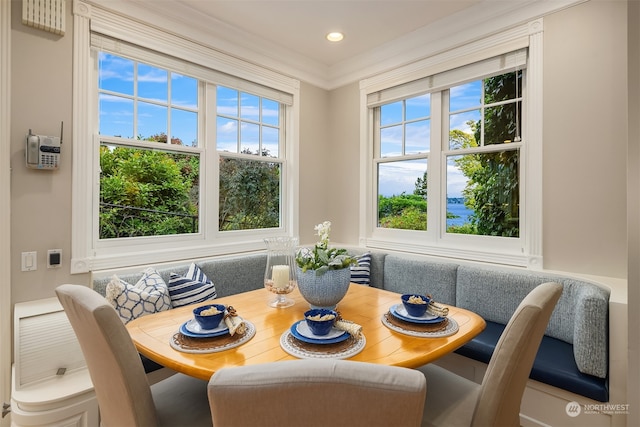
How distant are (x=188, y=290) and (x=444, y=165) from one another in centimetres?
233

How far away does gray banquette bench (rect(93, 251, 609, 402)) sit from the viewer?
5.54ft

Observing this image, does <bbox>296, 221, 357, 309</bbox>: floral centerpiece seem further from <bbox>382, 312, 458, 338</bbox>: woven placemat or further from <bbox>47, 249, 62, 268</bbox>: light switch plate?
<bbox>47, 249, 62, 268</bbox>: light switch plate

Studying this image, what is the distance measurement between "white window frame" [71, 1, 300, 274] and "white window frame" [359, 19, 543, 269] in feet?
2.49

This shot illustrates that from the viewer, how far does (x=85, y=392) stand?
1632 mm

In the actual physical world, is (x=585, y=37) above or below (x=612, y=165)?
above

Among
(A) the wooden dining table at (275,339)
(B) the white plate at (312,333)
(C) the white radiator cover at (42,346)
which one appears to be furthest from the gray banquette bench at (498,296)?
(B) the white plate at (312,333)

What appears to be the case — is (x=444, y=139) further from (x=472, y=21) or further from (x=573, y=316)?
(x=573, y=316)

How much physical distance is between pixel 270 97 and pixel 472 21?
186cm

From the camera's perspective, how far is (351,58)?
3.43m

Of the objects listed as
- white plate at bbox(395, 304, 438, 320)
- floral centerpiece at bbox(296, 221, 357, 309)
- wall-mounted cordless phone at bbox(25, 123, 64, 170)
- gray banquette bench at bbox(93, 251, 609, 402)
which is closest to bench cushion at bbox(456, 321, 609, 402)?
gray banquette bench at bbox(93, 251, 609, 402)

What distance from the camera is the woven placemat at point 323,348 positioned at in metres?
1.16

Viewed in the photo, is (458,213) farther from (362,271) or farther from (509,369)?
(509,369)

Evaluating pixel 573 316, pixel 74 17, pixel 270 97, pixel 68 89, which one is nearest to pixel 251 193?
pixel 270 97

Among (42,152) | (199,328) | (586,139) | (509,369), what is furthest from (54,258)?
(586,139)
